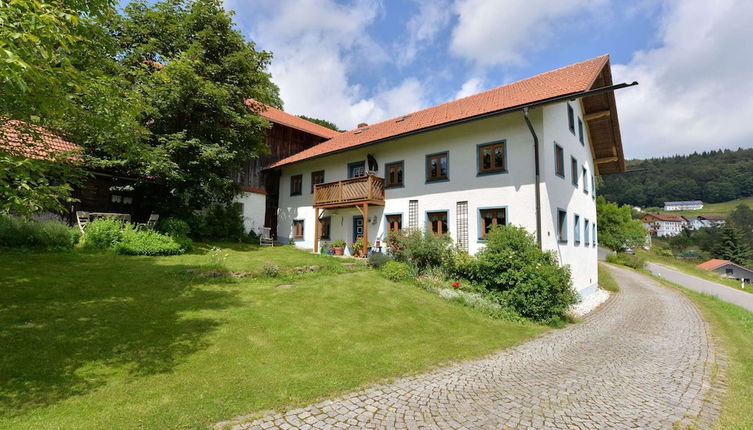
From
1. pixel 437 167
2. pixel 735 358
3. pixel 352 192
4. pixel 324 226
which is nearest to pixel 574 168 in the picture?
pixel 437 167

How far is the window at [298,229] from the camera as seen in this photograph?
21.2 meters

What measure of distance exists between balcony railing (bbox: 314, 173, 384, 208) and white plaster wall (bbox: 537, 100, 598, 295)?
748 cm

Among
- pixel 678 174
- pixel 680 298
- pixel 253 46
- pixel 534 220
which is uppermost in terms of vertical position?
pixel 678 174

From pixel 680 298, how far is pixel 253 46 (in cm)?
2496

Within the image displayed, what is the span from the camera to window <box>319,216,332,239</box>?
64.8 feet

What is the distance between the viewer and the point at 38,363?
4.54m

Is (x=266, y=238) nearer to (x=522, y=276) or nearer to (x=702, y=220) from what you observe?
(x=522, y=276)

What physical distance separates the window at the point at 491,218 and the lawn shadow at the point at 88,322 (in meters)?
9.51

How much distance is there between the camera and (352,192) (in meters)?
17.2

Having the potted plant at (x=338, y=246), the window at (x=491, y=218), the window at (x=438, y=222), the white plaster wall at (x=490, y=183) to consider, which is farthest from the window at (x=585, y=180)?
the potted plant at (x=338, y=246)

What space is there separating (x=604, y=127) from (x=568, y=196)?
6.93m

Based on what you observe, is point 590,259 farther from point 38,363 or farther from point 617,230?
point 617,230

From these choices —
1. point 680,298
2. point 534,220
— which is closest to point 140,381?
point 534,220

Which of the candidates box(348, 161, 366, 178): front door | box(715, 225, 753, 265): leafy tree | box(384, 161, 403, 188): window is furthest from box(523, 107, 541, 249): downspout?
box(715, 225, 753, 265): leafy tree
